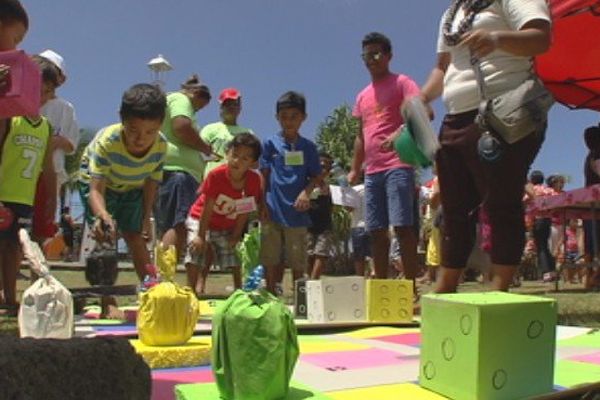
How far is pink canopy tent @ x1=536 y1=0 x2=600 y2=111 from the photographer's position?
499 cm

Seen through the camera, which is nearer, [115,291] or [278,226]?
[115,291]

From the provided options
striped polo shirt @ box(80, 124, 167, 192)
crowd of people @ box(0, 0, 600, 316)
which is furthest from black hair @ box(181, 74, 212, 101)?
striped polo shirt @ box(80, 124, 167, 192)

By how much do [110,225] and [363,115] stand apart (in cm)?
185

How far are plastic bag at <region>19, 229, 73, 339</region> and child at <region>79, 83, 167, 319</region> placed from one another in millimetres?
1254

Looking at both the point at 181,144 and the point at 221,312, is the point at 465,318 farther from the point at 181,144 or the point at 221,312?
the point at 181,144

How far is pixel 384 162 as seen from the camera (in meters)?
3.84

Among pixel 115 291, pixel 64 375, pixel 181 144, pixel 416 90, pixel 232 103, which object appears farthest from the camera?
pixel 232 103

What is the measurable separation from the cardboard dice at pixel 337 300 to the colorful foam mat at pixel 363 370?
37 cm

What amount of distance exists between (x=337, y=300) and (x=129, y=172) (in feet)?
4.30

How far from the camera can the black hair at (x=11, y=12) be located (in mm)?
2568

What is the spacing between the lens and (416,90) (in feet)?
13.3

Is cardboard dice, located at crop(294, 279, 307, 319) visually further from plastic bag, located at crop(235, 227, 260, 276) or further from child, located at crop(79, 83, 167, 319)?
plastic bag, located at crop(235, 227, 260, 276)

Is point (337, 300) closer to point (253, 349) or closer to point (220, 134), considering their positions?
point (253, 349)

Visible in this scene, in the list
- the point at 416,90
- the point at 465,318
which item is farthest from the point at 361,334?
the point at 416,90
